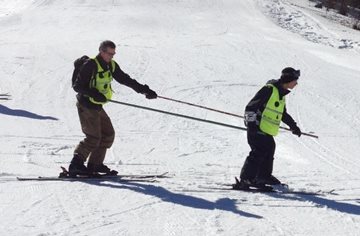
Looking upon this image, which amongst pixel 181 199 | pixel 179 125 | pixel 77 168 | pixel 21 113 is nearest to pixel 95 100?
pixel 77 168

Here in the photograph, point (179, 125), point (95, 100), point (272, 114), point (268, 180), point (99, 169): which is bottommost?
point (179, 125)

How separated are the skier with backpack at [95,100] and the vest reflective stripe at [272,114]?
1.41 meters

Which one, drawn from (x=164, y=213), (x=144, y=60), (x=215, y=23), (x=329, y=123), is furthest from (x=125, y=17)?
(x=164, y=213)

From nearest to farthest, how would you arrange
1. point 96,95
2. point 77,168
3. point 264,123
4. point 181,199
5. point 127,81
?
point 181,199, point 96,95, point 264,123, point 77,168, point 127,81

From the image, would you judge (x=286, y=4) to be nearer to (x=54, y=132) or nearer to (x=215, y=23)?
(x=215, y=23)

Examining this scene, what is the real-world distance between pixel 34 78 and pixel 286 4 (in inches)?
810

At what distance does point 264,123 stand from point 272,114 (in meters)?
0.14

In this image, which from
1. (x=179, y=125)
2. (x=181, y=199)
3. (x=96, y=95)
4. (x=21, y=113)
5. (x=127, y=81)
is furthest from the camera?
(x=21, y=113)

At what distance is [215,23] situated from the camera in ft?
83.6

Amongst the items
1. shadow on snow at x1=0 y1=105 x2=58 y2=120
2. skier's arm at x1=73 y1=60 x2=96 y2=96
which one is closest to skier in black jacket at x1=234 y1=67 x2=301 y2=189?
skier's arm at x1=73 y1=60 x2=96 y2=96

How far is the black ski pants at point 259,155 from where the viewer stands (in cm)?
724

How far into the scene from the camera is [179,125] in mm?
11547

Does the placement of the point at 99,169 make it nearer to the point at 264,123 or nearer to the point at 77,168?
the point at 77,168

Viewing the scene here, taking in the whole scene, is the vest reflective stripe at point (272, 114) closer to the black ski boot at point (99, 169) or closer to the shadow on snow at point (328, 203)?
the shadow on snow at point (328, 203)
